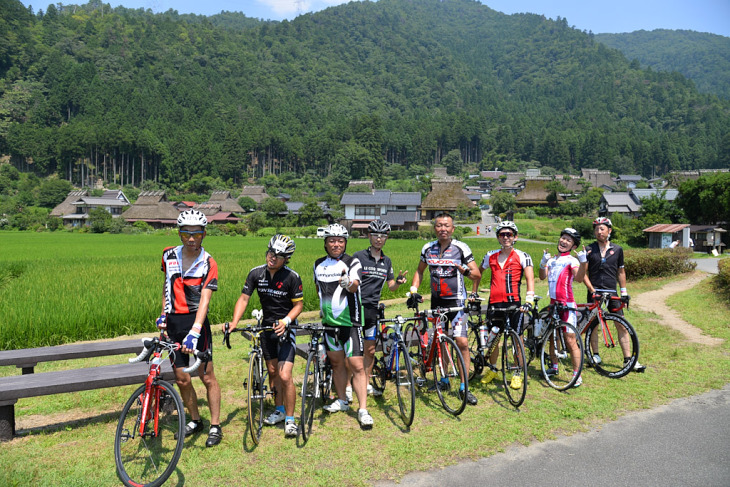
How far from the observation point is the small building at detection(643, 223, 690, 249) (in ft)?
107

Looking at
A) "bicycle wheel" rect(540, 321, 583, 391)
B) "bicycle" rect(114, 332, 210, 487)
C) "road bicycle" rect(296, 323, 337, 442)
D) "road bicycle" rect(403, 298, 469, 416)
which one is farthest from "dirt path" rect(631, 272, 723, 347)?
"bicycle" rect(114, 332, 210, 487)

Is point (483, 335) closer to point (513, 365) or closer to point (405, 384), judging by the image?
point (513, 365)

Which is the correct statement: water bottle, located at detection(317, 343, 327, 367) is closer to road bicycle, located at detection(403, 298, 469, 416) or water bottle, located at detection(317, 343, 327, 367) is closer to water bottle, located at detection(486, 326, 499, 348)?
road bicycle, located at detection(403, 298, 469, 416)

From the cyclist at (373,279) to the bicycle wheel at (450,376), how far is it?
2.67 feet

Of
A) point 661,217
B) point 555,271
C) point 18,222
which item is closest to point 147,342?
point 555,271

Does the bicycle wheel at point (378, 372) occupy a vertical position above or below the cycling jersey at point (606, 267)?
below

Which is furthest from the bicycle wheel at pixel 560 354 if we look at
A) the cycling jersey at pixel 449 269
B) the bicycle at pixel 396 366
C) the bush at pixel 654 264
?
the bush at pixel 654 264

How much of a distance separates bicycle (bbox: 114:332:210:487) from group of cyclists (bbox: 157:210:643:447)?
0.25 meters

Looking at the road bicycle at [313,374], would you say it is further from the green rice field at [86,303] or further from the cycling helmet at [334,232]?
the green rice field at [86,303]

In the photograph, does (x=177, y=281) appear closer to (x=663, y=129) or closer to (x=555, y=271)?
(x=555, y=271)

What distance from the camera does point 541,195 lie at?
79562mm

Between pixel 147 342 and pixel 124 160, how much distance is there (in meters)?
103

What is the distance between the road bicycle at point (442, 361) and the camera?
17.6 ft

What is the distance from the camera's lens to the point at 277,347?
4.91 meters
